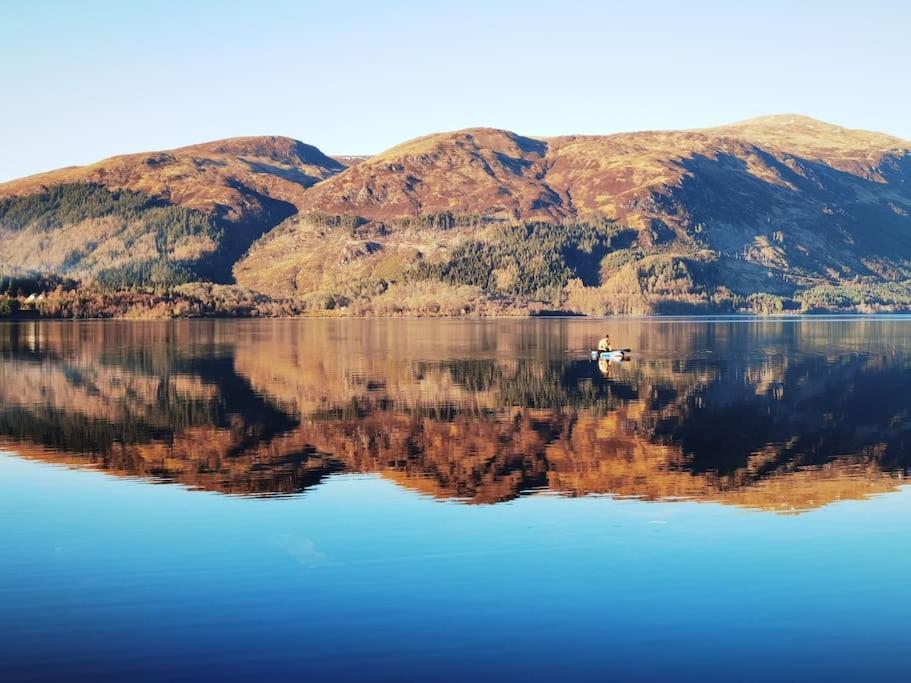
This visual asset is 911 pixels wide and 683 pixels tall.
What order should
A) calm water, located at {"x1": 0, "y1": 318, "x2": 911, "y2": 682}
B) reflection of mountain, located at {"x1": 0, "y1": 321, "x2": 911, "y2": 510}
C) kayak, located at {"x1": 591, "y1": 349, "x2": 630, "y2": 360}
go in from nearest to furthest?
1. calm water, located at {"x1": 0, "y1": 318, "x2": 911, "y2": 682}
2. reflection of mountain, located at {"x1": 0, "y1": 321, "x2": 911, "y2": 510}
3. kayak, located at {"x1": 591, "y1": 349, "x2": 630, "y2": 360}

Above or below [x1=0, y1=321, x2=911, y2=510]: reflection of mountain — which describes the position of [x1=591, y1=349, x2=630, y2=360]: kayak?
above

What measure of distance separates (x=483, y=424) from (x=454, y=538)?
105ft

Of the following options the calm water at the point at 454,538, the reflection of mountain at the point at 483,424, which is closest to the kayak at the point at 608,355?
the reflection of mountain at the point at 483,424

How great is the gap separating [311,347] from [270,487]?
117174 mm

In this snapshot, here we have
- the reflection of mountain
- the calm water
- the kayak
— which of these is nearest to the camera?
the calm water

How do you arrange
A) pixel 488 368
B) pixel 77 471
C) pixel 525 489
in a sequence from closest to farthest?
pixel 525 489 → pixel 77 471 → pixel 488 368

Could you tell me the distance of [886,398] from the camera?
86000 millimetres

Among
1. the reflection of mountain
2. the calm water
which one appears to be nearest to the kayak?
the reflection of mountain

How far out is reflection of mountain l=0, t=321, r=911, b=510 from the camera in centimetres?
4972

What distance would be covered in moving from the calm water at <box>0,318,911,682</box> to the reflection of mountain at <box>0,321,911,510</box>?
1.25ft

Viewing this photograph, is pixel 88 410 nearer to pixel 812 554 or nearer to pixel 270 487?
pixel 270 487

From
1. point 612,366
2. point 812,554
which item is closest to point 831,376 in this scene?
point 612,366

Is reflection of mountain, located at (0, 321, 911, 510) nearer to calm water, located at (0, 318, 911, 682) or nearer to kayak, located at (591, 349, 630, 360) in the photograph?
calm water, located at (0, 318, 911, 682)

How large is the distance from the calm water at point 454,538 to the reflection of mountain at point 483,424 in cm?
38
